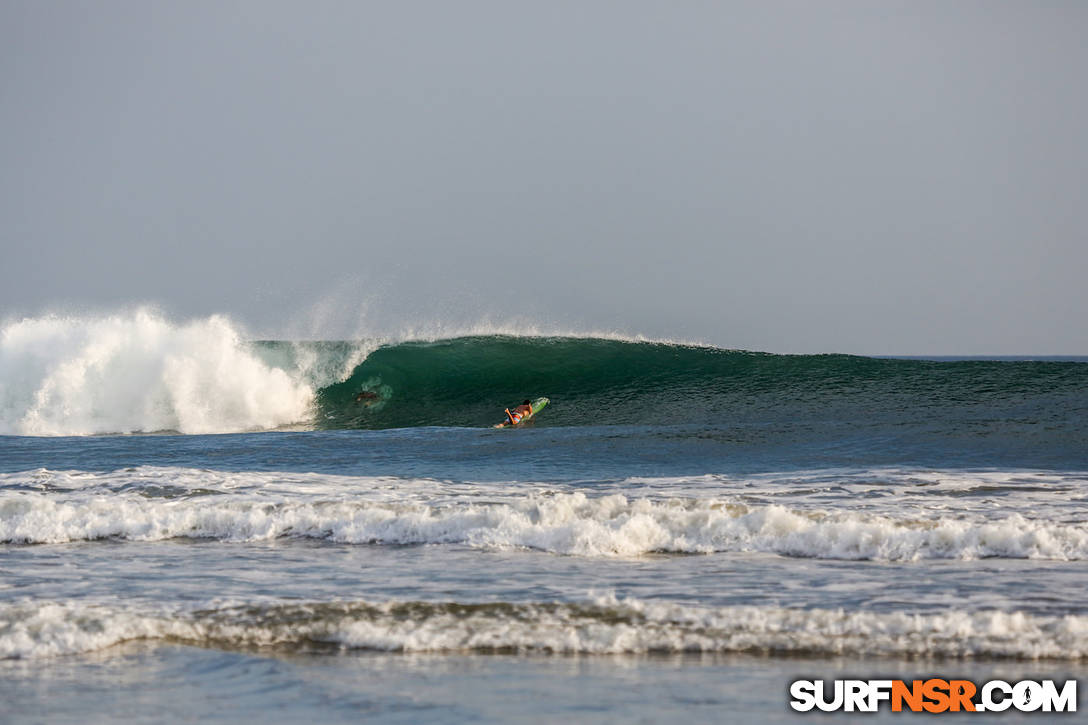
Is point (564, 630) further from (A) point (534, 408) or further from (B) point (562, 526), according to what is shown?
(A) point (534, 408)

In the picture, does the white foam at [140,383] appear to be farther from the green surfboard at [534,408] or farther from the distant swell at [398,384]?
the green surfboard at [534,408]

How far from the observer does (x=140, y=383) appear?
20359 millimetres

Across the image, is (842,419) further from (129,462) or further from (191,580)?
(191,580)

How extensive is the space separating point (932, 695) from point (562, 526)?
3998mm

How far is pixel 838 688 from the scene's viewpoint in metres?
4.31

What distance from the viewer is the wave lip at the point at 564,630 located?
16.2ft

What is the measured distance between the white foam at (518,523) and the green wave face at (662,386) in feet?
25.2

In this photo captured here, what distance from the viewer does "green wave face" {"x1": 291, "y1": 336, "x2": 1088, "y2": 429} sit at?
16.9 meters

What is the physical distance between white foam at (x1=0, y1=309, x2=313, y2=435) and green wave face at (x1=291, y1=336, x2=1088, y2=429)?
4.67ft

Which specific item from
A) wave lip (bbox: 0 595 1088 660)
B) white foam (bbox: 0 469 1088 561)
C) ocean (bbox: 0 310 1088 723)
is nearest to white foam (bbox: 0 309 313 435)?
ocean (bbox: 0 310 1088 723)

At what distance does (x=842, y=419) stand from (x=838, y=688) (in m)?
11.9

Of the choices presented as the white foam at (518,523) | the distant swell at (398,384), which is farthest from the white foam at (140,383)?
the white foam at (518,523)

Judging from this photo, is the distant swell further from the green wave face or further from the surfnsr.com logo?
the surfnsr.com logo

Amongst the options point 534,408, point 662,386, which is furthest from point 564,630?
point 662,386
